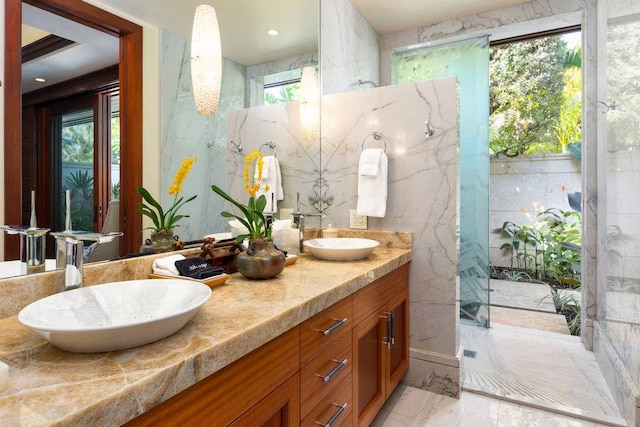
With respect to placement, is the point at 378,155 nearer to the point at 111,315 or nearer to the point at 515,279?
the point at 111,315

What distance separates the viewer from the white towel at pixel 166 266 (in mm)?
1277

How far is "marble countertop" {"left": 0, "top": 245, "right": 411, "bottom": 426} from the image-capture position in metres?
0.55

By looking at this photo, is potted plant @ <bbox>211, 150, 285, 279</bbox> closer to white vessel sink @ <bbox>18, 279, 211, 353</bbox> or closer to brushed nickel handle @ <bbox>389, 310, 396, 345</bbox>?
white vessel sink @ <bbox>18, 279, 211, 353</bbox>

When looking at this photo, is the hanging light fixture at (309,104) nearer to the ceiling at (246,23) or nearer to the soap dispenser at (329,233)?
the ceiling at (246,23)

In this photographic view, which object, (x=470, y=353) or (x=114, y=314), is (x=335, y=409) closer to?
(x=114, y=314)

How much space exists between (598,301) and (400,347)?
1550 mm

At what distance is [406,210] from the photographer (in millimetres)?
2209

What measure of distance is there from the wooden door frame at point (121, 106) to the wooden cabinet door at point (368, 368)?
37.7 inches

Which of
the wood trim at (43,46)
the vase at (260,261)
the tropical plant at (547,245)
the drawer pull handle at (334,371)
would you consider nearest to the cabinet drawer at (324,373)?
the drawer pull handle at (334,371)

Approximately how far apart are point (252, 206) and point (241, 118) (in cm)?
50

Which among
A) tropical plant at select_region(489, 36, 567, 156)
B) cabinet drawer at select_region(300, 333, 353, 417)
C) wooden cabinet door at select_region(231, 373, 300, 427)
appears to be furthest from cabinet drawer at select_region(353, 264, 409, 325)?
tropical plant at select_region(489, 36, 567, 156)

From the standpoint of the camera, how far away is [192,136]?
4.85 ft

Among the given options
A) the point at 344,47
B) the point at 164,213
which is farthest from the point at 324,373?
the point at 344,47

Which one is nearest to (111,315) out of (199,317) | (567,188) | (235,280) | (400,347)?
(199,317)
